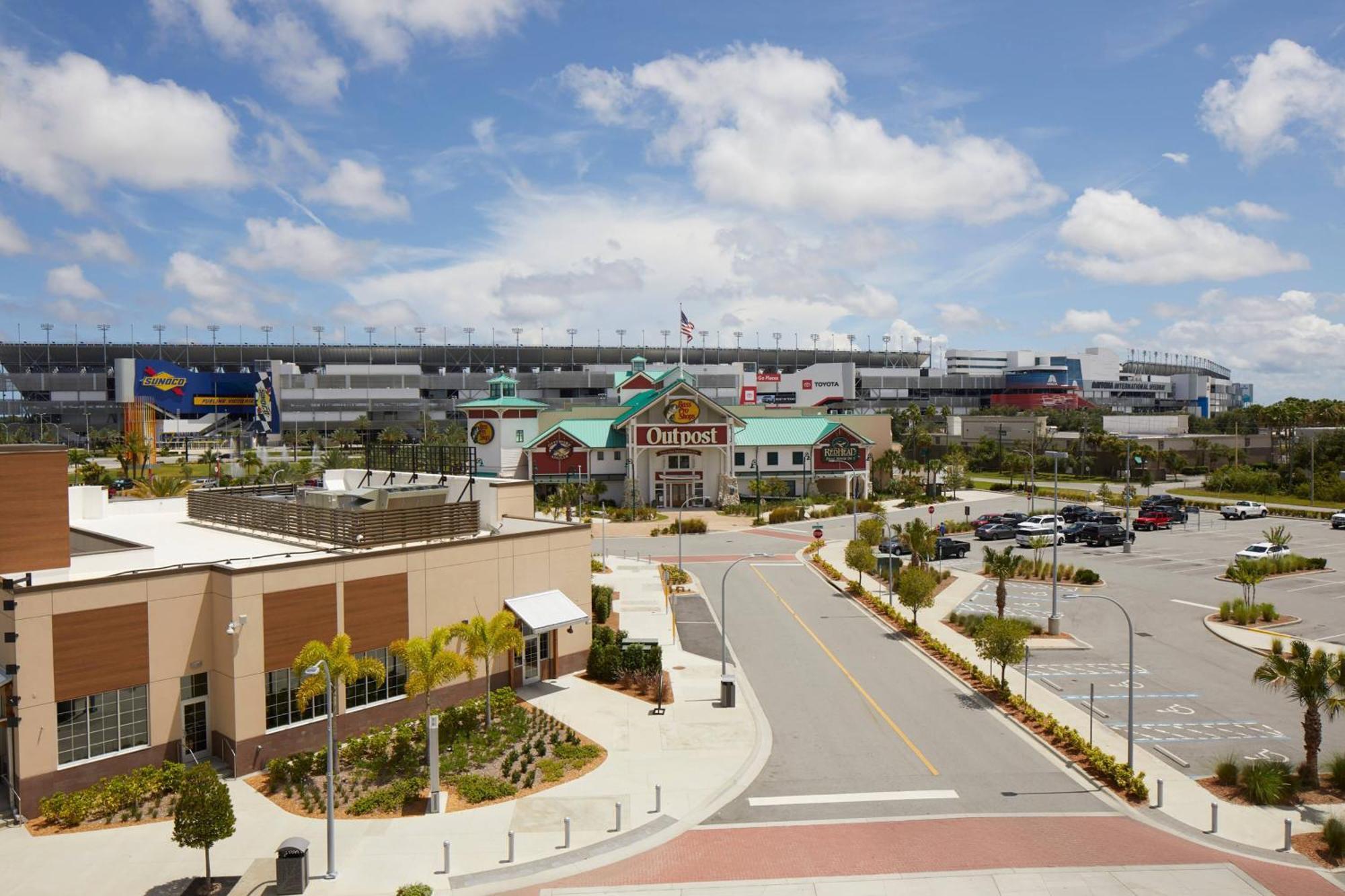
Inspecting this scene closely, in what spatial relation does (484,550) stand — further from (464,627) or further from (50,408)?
(50,408)

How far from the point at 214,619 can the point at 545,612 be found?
11172mm

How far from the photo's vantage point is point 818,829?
72.9 feet

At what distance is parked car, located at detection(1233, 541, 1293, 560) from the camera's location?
56.3 meters

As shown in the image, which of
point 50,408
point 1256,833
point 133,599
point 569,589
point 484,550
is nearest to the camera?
point 1256,833

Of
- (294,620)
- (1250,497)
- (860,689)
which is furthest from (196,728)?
(1250,497)

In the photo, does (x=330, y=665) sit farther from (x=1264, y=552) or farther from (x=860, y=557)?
(x=1264, y=552)

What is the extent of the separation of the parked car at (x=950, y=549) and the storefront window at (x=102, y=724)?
50045 millimetres

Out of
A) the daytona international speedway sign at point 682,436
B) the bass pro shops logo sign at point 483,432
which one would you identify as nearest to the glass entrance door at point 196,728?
the daytona international speedway sign at point 682,436

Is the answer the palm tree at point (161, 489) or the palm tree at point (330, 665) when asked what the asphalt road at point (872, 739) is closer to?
the palm tree at point (330, 665)

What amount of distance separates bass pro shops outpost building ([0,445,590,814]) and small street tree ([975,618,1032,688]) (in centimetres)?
1495

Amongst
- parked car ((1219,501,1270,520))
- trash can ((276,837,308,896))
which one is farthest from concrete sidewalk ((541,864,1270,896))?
parked car ((1219,501,1270,520))

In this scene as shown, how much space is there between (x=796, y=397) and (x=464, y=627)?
139018mm

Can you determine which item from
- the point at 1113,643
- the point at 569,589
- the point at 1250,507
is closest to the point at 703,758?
the point at 569,589

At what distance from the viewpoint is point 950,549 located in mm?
63281
